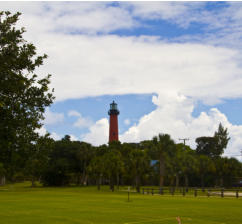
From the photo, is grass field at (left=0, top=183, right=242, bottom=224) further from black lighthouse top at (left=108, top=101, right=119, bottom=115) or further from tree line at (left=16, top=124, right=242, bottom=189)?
black lighthouse top at (left=108, top=101, right=119, bottom=115)

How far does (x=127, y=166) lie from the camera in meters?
74.3

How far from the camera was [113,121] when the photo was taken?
119 metres

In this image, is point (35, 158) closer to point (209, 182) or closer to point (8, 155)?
point (8, 155)

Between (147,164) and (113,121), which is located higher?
(113,121)

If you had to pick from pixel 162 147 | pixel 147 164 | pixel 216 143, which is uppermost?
pixel 216 143

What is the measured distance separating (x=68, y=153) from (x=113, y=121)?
20.8m

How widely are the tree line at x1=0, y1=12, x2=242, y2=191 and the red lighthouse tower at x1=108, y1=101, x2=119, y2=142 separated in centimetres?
1032

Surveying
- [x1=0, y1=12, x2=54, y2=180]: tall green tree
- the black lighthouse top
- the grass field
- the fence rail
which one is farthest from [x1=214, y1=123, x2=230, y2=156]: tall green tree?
[x1=0, y1=12, x2=54, y2=180]: tall green tree

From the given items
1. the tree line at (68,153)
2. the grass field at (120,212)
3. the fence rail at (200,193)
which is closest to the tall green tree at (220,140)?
the tree line at (68,153)

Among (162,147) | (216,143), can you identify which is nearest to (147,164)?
(162,147)

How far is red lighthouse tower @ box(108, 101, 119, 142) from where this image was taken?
383 feet

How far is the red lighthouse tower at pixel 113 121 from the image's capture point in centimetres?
11666

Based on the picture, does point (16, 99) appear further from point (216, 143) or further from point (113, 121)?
point (216, 143)

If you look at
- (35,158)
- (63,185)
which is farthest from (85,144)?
(35,158)
